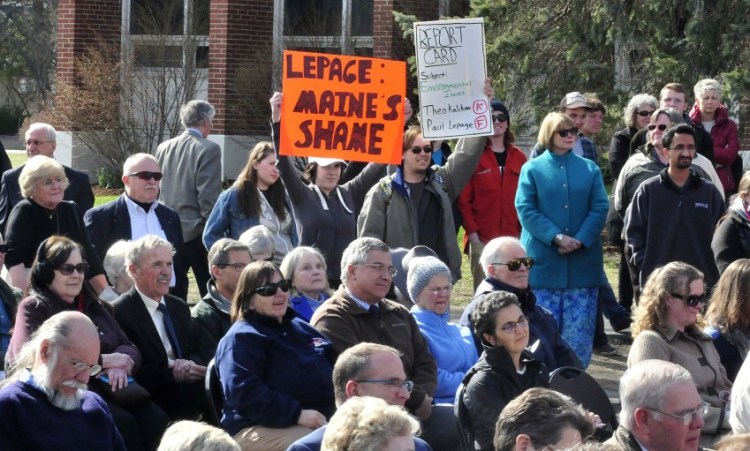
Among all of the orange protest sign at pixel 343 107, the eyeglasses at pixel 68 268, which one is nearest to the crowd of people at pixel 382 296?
the eyeglasses at pixel 68 268

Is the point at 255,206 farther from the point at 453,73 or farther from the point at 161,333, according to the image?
the point at 161,333

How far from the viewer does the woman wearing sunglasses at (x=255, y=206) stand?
9672 millimetres

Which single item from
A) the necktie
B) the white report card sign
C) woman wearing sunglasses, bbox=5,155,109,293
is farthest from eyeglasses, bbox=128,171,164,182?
the white report card sign

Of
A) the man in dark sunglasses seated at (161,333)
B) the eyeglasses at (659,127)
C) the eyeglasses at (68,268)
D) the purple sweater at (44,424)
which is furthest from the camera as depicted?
the eyeglasses at (659,127)

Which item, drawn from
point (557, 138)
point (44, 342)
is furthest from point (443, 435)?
point (557, 138)

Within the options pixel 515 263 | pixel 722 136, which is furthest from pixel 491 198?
pixel 515 263

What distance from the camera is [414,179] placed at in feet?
30.9

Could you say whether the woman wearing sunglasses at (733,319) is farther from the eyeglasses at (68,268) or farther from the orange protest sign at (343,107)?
the eyeglasses at (68,268)

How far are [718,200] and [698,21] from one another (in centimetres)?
641

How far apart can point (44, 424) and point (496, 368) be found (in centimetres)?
211

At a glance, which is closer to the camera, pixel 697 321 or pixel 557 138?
pixel 697 321

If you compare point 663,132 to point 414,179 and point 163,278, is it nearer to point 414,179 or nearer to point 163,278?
point 414,179

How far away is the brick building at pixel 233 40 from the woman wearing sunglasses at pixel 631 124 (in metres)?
11.8

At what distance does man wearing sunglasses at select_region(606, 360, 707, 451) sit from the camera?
201 inches
